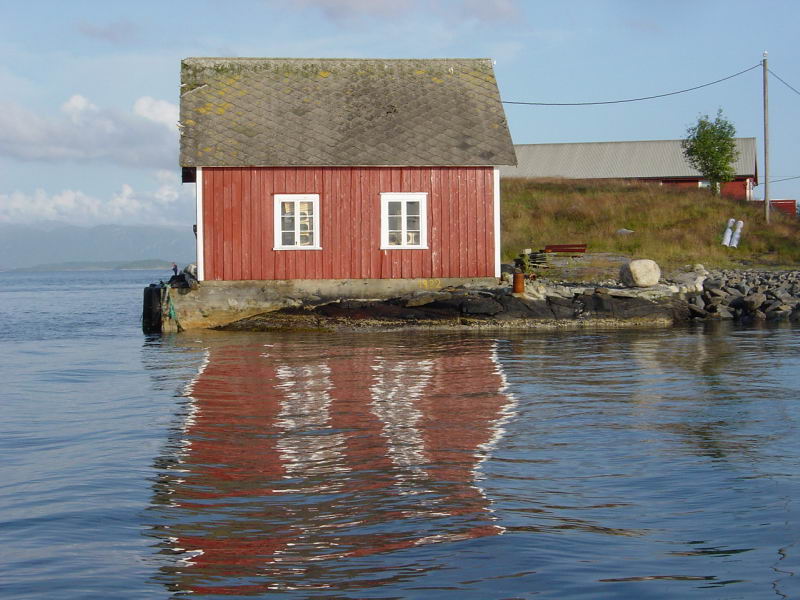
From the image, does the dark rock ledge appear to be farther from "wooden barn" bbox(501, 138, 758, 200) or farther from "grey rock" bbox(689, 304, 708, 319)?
"wooden barn" bbox(501, 138, 758, 200)

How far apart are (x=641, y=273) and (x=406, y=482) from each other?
16.6 metres

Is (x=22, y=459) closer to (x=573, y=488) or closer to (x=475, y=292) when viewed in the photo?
(x=573, y=488)

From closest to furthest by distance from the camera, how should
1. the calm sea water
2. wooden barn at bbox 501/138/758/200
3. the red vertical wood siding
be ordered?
the calm sea water → the red vertical wood siding → wooden barn at bbox 501/138/758/200

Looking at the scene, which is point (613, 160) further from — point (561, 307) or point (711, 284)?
point (561, 307)

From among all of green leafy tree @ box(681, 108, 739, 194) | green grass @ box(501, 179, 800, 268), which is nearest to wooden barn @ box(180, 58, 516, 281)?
green grass @ box(501, 179, 800, 268)

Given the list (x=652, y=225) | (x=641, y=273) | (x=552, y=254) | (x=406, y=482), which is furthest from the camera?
(x=652, y=225)

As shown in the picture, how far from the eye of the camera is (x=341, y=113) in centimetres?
2272

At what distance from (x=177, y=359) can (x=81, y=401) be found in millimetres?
4477

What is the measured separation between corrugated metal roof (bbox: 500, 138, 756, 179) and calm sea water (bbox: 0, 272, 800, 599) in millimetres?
48756

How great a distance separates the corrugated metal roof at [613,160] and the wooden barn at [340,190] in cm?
3957

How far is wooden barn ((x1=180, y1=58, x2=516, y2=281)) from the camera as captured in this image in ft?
69.7

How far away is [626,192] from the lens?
43.4 metres

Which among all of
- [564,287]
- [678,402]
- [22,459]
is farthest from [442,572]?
[564,287]

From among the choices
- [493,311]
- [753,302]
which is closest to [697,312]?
[753,302]
